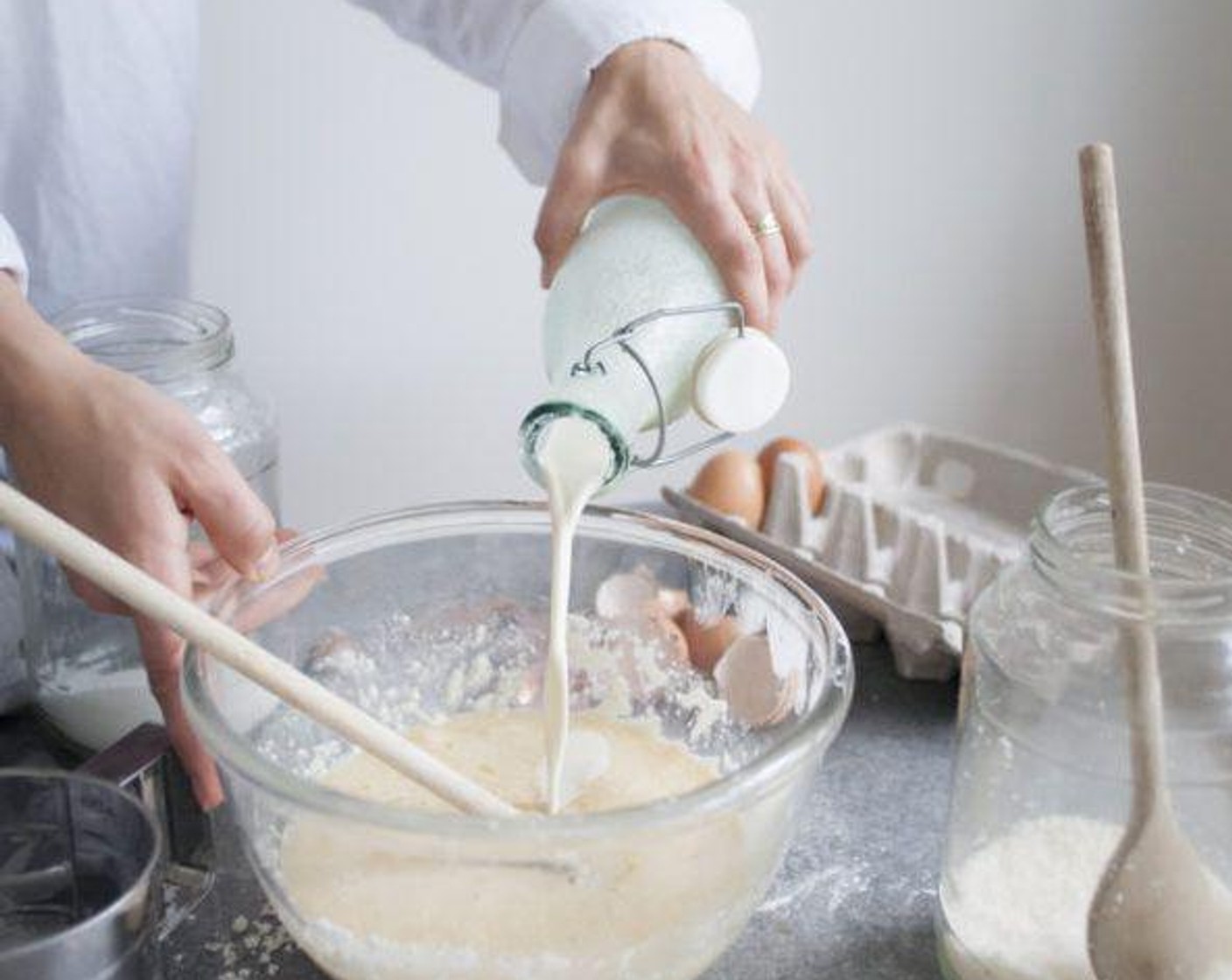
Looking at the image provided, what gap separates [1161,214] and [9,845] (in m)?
1.23

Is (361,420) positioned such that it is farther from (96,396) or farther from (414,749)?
(414,749)

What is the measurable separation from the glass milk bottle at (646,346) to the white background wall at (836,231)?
60cm

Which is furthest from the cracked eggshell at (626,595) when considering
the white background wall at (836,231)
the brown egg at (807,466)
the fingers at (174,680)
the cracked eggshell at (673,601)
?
the white background wall at (836,231)

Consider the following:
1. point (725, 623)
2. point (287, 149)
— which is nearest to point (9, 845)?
point (725, 623)

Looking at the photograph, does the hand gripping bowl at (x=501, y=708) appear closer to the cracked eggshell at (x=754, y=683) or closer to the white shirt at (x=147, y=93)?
the cracked eggshell at (x=754, y=683)

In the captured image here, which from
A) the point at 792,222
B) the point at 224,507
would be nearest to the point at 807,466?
the point at 792,222

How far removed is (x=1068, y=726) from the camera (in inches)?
26.1

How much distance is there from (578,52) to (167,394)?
0.30 metres

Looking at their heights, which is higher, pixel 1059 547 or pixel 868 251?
pixel 1059 547

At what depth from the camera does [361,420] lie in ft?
4.58

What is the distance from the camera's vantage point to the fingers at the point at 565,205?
2.46ft

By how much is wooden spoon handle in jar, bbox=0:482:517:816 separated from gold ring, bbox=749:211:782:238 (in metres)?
0.35

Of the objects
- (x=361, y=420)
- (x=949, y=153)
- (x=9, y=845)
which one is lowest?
(x=361, y=420)

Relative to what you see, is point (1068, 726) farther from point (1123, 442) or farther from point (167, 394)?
point (167, 394)
